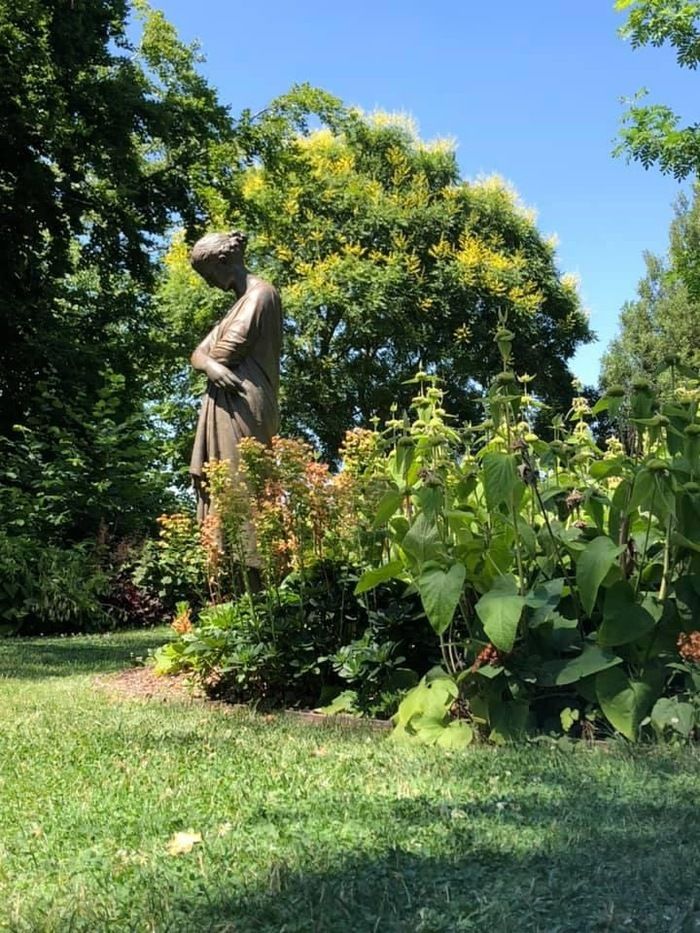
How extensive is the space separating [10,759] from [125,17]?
41.3 ft

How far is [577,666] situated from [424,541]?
2.56ft

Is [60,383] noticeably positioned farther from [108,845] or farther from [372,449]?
[108,845]

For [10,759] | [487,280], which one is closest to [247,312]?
[10,759]

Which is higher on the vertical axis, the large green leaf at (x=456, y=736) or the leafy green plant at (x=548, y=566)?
the leafy green plant at (x=548, y=566)

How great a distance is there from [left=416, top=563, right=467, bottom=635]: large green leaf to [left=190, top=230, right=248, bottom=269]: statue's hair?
3.46 m

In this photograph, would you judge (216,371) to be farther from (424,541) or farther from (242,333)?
(424,541)

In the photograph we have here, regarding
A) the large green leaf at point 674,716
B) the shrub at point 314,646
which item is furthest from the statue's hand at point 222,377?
the large green leaf at point 674,716

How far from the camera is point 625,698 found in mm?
3408

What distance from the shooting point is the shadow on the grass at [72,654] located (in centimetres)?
634

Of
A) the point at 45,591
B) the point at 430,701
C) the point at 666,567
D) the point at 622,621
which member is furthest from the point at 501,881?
the point at 45,591

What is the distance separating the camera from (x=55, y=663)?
22.2ft

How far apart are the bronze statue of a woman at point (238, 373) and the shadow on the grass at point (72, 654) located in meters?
1.52

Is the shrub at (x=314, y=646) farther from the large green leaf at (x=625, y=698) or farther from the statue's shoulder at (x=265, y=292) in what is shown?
the statue's shoulder at (x=265, y=292)

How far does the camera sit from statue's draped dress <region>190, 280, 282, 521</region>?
5941mm
